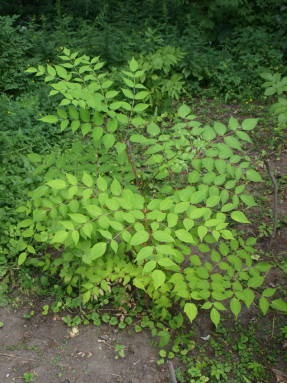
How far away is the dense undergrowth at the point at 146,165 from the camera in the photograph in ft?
8.67

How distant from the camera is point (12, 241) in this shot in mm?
3803

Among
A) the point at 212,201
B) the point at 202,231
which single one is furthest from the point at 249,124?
the point at 202,231

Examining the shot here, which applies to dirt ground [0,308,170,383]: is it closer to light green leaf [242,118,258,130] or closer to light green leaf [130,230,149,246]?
light green leaf [130,230,149,246]

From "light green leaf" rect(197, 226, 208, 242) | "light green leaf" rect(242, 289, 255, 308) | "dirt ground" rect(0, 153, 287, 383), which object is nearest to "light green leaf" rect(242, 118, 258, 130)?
"light green leaf" rect(197, 226, 208, 242)

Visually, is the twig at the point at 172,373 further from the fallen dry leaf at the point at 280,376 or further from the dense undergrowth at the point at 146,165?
the fallen dry leaf at the point at 280,376

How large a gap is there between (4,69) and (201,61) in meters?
3.08

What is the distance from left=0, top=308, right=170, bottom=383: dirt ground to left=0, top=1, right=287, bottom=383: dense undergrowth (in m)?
0.11

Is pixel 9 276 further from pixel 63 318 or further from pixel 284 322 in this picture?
pixel 284 322

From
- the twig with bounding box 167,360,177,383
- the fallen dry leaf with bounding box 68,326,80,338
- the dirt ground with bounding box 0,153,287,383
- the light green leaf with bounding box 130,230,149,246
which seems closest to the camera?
the light green leaf with bounding box 130,230,149,246

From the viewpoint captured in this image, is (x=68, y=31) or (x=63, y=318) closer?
(x=63, y=318)

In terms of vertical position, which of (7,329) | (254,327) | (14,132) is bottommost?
(7,329)

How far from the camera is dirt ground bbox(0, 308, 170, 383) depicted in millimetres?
3153

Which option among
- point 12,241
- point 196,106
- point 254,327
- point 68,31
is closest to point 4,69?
point 68,31

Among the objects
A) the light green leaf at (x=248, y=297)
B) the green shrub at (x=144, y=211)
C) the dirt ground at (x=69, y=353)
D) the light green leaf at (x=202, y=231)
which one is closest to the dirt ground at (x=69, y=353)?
the dirt ground at (x=69, y=353)
